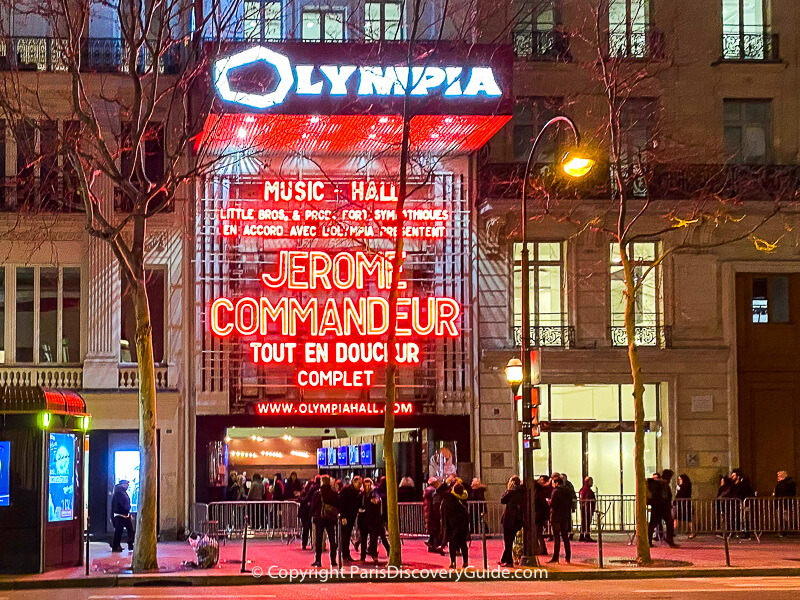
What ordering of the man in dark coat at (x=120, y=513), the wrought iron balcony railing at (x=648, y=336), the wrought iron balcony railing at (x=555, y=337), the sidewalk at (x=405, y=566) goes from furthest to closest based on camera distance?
the wrought iron balcony railing at (x=648, y=336)
the wrought iron balcony railing at (x=555, y=337)
the man in dark coat at (x=120, y=513)
the sidewalk at (x=405, y=566)

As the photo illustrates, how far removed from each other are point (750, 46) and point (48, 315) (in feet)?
65.8

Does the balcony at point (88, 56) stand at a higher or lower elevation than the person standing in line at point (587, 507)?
higher

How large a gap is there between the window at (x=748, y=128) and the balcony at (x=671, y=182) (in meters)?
1.19

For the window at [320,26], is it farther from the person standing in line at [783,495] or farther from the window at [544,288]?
the person standing in line at [783,495]

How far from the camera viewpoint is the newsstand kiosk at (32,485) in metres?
22.6

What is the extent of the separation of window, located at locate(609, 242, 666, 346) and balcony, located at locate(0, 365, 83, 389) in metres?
14.0

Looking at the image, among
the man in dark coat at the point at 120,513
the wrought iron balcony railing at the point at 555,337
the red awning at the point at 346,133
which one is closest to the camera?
the man in dark coat at the point at 120,513

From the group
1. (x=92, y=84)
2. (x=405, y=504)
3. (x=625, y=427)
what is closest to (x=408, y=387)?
(x=405, y=504)

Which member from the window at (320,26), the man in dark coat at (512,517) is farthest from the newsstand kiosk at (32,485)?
the window at (320,26)

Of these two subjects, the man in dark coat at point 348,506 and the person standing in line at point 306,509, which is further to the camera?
the person standing in line at point 306,509

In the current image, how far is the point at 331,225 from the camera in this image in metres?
31.5

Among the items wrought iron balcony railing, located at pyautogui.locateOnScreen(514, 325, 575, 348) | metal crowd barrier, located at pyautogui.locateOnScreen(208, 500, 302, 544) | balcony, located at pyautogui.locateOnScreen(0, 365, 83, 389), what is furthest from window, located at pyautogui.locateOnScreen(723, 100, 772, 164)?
balcony, located at pyautogui.locateOnScreen(0, 365, 83, 389)

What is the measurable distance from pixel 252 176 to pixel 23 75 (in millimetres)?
6236

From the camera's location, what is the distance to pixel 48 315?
3172 cm
